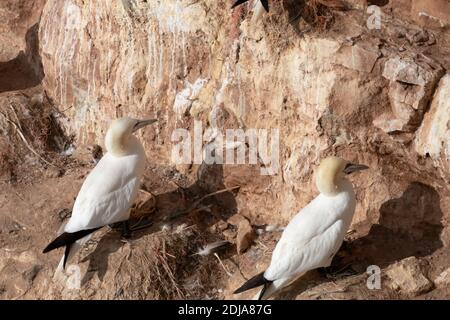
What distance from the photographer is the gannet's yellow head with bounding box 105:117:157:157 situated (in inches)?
319

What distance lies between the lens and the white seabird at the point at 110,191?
302 inches

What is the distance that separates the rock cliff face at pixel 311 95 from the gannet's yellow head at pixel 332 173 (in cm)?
49

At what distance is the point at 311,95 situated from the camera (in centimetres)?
780

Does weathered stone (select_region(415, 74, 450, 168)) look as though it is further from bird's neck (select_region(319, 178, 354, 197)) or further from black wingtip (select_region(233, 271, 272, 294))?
black wingtip (select_region(233, 271, 272, 294))

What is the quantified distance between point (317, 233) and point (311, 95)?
1404 mm

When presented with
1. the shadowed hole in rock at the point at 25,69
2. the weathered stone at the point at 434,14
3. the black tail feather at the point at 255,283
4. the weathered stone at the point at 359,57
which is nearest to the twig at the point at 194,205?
the black tail feather at the point at 255,283

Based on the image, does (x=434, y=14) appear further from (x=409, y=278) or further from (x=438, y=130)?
(x=409, y=278)

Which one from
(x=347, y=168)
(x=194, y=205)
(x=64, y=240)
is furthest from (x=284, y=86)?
(x=64, y=240)

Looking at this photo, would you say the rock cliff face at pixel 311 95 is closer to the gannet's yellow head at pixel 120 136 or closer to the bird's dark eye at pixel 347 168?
the bird's dark eye at pixel 347 168

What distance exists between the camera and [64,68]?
10.0m

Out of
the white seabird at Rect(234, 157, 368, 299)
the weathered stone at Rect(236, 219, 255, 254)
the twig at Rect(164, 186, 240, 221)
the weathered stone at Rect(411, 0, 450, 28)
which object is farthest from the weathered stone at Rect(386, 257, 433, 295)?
the weathered stone at Rect(411, 0, 450, 28)

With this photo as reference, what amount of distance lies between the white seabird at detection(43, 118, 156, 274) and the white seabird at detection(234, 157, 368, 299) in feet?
5.13

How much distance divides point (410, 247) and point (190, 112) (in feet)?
9.09

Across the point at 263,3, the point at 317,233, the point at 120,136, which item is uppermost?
Answer: the point at 263,3
